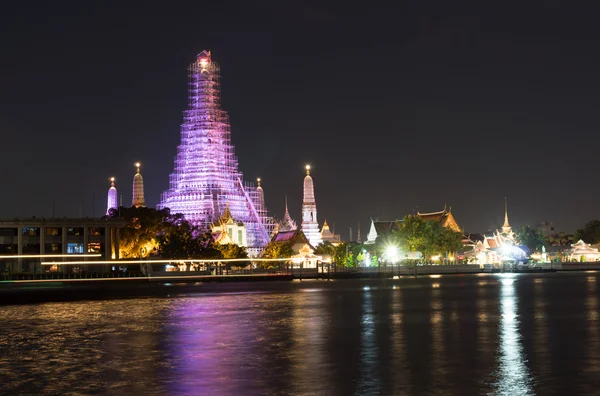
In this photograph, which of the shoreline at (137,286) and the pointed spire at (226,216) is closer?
the shoreline at (137,286)

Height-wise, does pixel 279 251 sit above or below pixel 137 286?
above

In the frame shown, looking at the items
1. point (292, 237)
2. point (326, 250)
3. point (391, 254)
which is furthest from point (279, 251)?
point (391, 254)

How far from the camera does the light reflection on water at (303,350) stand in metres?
23.1

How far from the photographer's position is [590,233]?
632ft

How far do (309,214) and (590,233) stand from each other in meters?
68.5

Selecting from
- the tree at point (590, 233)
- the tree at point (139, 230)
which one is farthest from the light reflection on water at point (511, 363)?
the tree at point (590, 233)

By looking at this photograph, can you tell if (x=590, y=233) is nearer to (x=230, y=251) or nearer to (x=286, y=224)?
(x=286, y=224)

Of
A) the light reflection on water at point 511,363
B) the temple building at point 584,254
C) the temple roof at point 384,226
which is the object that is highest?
the temple roof at point 384,226

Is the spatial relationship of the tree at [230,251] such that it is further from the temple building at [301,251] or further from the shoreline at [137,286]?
the temple building at [301,251]

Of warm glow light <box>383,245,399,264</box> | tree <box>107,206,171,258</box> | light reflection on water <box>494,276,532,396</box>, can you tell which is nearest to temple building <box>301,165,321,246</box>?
warm glow light <box>383,245,399,264</box>

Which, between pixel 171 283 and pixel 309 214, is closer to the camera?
pixel 171 283

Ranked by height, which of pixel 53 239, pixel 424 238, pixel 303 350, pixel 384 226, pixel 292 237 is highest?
pixel 384 226

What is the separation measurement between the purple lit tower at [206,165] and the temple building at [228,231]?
124 inches

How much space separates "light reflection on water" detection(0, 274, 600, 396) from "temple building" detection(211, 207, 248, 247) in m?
77.8
